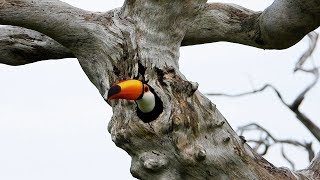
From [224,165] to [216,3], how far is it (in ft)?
4.04

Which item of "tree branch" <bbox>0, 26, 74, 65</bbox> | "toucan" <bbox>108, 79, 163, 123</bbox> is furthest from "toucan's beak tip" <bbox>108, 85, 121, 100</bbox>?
"tree branch" <bbox>0, 26, 74, 65</bbox>

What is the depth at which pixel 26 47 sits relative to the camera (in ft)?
13.1

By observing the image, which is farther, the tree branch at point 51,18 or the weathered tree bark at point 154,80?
the tree branch at point 51,18

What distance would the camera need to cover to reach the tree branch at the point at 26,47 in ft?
13.0

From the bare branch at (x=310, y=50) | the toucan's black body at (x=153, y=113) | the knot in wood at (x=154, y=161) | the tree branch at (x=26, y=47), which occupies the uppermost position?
the tree branch at (x=26, y=47)

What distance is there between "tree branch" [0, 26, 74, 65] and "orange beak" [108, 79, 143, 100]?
3.59ft

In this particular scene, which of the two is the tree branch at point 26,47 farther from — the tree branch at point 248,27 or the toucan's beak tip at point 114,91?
the toucan's beak tip at point 114,91

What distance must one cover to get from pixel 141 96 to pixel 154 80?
165mm

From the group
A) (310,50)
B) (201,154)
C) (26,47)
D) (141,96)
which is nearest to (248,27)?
(26,47)

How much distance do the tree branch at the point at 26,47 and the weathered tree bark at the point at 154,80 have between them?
1.48 ft

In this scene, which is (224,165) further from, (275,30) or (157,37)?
(275,30)

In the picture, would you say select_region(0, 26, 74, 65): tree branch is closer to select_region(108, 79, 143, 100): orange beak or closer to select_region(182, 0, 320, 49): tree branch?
select_region(182, 0, 320, 49): tree branch

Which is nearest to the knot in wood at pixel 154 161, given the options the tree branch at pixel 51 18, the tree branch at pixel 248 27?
the tree branch at pixel 51 18

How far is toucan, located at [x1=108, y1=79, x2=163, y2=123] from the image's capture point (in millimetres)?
2902
